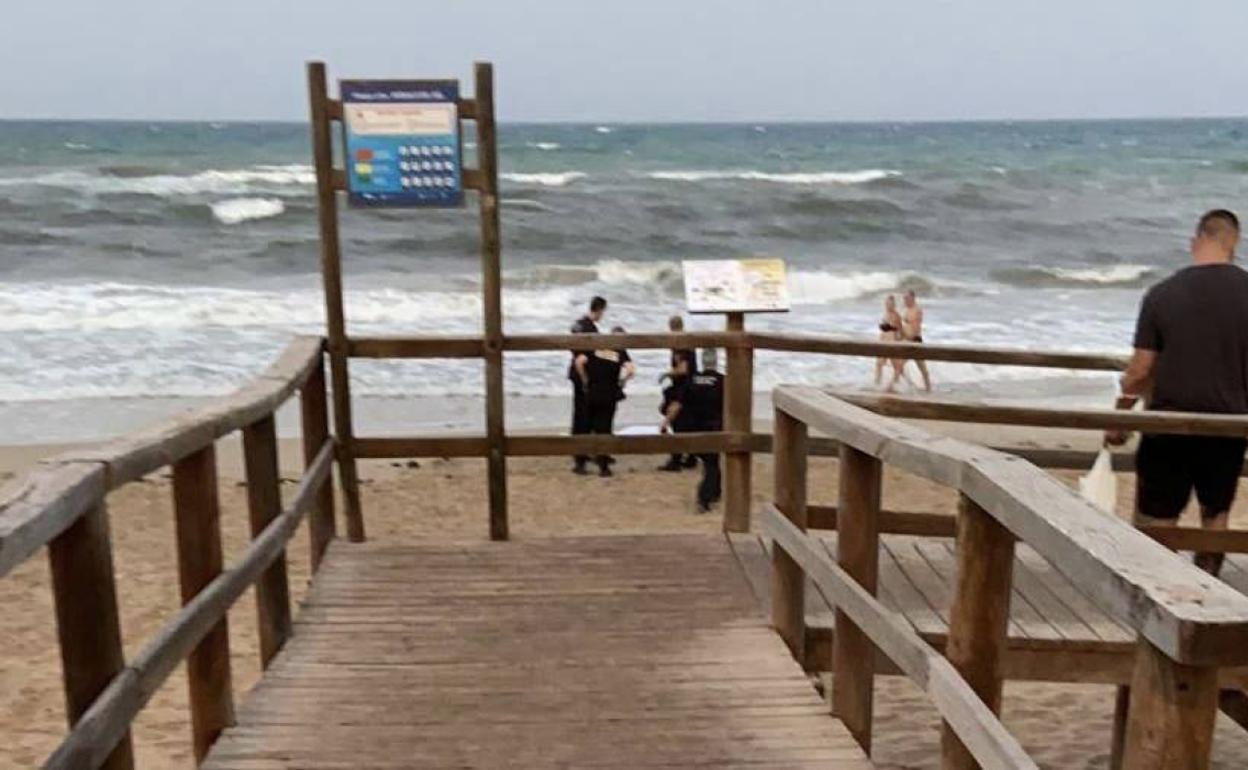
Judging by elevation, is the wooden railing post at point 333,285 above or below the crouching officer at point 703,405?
above

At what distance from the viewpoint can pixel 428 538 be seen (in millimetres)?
5574

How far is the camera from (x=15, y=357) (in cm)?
1622

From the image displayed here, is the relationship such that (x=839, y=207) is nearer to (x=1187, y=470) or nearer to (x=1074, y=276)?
(x=1074, y=276)

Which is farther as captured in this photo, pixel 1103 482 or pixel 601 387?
pixel 601 387

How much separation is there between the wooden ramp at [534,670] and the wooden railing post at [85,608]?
39.6 inches

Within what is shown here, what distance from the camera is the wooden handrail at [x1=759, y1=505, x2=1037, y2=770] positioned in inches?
88.3

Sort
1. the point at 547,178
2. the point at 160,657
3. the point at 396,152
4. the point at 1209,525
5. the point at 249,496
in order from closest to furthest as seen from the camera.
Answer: the point at 160,657, the point at 249,496, the point at 1209,525, the point at 396,152, the point at 547,178

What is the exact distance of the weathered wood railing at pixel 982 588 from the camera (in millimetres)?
1632

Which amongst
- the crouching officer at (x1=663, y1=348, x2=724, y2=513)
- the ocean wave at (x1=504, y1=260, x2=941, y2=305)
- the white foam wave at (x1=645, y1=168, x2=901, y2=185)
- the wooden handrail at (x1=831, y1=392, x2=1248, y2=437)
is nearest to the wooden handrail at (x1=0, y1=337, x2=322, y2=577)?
the wooden handrail at (x1=831, y1=392, x2=1248, y2=437)

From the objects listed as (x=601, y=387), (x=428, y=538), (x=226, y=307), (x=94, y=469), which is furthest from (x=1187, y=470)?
(x=226, y=307)

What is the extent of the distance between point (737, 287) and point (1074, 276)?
22947mm

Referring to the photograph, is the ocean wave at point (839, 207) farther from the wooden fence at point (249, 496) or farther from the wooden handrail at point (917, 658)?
the wooden handrail at point (917, 658)

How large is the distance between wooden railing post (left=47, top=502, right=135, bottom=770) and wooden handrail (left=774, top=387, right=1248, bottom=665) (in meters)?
1.72

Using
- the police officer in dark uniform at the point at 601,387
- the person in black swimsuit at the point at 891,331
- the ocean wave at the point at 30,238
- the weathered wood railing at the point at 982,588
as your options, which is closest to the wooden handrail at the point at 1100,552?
the weathered wood railing at the point at 982,588
